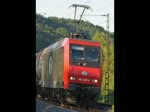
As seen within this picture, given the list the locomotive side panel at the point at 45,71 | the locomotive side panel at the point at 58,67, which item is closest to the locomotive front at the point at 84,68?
the locomotive side panel at the point at 58,67

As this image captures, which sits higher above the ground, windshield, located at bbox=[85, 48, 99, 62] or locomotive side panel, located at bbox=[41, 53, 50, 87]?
windshield, located at bbox=[85, 48, 99, 62]

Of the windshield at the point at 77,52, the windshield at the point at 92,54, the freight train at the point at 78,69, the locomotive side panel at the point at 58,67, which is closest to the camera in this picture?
the freight train at the point at 78,69

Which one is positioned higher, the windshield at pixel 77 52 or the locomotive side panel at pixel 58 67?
the windshield at pixel 77 52

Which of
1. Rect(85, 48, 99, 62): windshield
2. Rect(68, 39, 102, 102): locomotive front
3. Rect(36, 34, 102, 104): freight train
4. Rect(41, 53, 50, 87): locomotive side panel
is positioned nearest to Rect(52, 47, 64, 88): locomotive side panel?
Rect(36, 34, 102, 104): freight train

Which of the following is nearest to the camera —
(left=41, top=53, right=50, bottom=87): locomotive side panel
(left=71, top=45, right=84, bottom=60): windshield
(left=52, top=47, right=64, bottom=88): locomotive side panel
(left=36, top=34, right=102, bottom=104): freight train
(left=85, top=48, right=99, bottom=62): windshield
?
(left=36, top=34, right=102, bottom=104): freight train

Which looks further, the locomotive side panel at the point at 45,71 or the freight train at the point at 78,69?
the locomotive side panel at the point at 45,71

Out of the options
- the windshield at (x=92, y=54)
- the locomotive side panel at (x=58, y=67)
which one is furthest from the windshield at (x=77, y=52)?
the locomotive side panel at (x=58, y=67)

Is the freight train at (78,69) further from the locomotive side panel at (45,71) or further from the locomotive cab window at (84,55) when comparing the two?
the locomotive side panel at (45,71)

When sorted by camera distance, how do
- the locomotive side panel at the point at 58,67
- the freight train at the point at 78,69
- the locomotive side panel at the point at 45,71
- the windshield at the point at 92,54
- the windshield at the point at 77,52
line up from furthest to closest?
the locomotive side panel at the point at 45,71
the locomotive side panel at the point at 58,67
the windshield at the point at 92,54
the windshield at the point at 77,52
the freight train at the point at 78,69

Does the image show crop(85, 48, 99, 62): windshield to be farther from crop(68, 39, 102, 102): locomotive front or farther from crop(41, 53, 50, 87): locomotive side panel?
crop(41, 53, 50, 87): locomotive side panel
